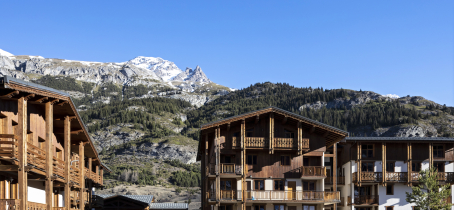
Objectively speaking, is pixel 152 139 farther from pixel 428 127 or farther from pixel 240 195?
pixel 240 195

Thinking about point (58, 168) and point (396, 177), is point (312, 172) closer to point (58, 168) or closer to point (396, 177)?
point (396, 177)

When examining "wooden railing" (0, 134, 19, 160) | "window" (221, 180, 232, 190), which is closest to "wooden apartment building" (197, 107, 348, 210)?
"window" (221, 180, 232, 190)

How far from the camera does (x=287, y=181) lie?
159ft

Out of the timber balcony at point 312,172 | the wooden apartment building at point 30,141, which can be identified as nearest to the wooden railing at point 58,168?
the wooden apartment building at point 30,141

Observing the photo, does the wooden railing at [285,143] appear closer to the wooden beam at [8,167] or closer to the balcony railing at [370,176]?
the balcony railing at [370,176]

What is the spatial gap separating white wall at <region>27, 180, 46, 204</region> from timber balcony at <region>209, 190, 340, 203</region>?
19298mm

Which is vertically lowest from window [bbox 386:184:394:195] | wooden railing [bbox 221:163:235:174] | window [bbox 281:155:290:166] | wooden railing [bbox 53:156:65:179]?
window [bbox 386:184:394:195]

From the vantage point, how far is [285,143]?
47500mm

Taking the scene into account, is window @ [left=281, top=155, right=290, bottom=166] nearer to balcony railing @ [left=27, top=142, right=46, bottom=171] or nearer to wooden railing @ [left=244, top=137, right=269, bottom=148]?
wooden railing @ [left=244, top=137, right=269, bottom=148]

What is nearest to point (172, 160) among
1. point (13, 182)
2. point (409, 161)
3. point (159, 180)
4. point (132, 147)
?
point (132, 147)

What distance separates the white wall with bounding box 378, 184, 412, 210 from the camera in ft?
183

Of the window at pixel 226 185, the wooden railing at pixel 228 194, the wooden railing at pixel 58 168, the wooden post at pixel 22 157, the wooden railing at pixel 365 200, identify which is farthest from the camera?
the wooden railing at pixel 365 200

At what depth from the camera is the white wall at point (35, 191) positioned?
28.1 m

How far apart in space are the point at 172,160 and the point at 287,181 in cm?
13633
